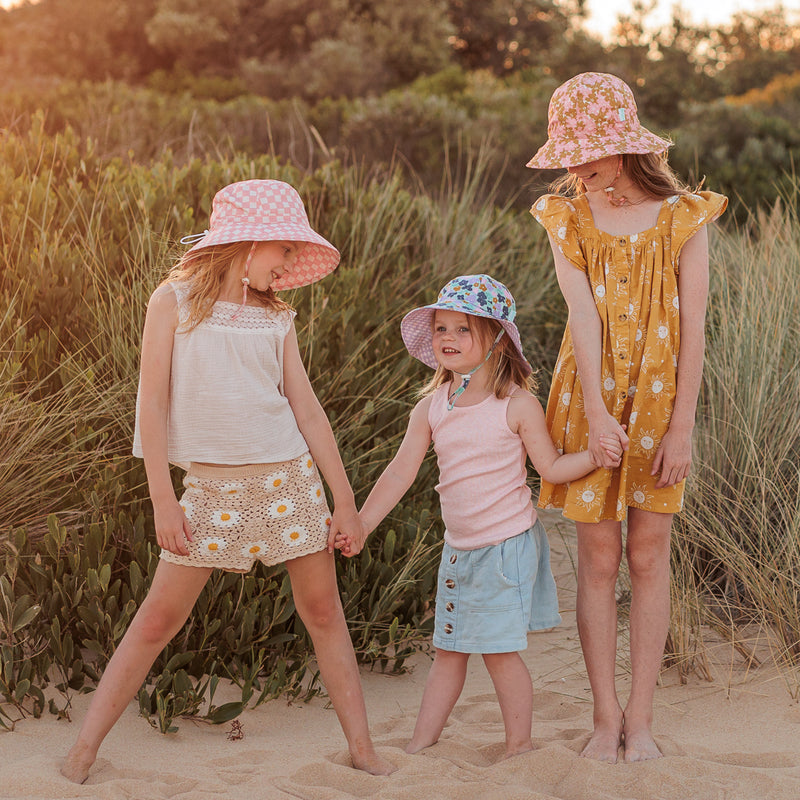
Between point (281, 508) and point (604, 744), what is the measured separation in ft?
4.01

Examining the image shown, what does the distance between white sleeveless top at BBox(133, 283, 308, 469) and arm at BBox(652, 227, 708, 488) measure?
43.8 inches

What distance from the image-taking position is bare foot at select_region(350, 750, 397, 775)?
286 centimetres

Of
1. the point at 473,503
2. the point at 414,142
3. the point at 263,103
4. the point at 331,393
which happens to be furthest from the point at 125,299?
the point at 263,103

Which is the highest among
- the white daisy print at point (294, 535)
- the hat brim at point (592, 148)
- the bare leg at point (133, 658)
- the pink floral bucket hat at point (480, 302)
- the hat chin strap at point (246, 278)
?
the hat brim at point (592, 148)

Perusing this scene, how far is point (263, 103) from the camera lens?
13883 millimetres

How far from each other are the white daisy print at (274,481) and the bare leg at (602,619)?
960mm

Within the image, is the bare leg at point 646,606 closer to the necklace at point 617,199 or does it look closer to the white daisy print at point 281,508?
the necklace at point 617,199

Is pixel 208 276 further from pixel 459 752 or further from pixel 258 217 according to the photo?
pixel 459 752

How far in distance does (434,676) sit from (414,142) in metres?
10.4

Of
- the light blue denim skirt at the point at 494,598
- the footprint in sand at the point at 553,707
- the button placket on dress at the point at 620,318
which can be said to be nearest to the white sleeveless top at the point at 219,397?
the light blue denim skirt at the point at 494,598

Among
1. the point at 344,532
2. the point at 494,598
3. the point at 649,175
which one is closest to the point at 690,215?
the point at 649,175

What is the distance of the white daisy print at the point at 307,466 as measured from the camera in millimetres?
2785

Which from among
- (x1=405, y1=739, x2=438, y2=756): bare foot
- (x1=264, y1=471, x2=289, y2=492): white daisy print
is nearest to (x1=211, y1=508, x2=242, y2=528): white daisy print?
(x1=264, y1=471, x2=289, y2=492): white daisy print

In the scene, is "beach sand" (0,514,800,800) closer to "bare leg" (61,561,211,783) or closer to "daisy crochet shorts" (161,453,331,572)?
"bare leg" (61,561,211,783)
